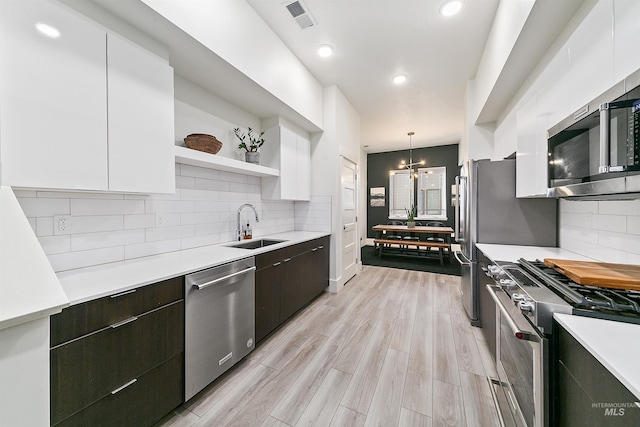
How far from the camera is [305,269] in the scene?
275 centimetres

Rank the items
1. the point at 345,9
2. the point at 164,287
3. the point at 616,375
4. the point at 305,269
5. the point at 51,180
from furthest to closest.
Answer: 1. the point at 305,269
2. the point at 345,9
3. the point at 164,287
4. the point at 51,180
5. the point at 616,375

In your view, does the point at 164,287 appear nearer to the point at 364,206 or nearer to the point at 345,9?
the point at 345,9

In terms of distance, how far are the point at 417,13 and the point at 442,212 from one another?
563cm

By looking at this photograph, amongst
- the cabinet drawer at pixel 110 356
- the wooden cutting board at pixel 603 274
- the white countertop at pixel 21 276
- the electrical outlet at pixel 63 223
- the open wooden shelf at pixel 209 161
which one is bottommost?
the cabinet drawer at pixel 110 356

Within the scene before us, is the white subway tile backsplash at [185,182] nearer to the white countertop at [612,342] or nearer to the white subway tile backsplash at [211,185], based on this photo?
the white subway tile backsplash at [211,185]

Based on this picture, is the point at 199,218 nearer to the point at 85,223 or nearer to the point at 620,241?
the point at 85,223

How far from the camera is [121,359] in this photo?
1.11 meters

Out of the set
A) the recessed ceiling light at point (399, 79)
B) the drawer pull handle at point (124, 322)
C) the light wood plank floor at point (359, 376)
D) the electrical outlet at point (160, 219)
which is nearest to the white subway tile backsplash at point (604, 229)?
the light wood plank floor at point (359, 376)

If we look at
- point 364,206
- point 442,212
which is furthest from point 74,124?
point 442,212

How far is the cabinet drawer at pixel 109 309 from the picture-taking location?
93 cm

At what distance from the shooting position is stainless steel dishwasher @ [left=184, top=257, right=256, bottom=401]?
Result: 56.0 inches

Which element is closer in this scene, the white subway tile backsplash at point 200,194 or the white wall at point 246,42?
the white wall at point 246,42

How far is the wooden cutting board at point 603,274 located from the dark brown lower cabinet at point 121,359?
202cm

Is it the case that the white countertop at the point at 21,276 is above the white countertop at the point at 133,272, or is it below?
above
